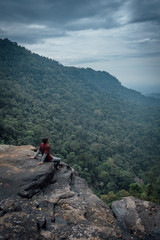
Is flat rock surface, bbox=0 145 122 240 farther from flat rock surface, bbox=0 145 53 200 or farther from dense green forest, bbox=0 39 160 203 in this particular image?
dense green forest, bbox=0 39 160 203

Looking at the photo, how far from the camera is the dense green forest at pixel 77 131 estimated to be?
35.5 meters

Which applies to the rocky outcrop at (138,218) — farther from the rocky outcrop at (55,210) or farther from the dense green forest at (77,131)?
the dense green forest at (77,131)

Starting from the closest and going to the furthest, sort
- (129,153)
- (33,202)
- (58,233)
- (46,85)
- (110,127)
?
1. (58,233)
2. (33,202)
3. (129,153)
4. (110,127)
5. (46,85)

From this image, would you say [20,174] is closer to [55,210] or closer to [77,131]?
[55,210]

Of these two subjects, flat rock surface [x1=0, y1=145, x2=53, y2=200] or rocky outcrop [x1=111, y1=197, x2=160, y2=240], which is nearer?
rocky outcrop [x1=111, y1=197, x2=160, y2=240]

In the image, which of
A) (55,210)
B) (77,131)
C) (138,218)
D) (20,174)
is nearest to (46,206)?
(55,210)

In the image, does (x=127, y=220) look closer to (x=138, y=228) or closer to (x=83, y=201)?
(x=138, y=228)

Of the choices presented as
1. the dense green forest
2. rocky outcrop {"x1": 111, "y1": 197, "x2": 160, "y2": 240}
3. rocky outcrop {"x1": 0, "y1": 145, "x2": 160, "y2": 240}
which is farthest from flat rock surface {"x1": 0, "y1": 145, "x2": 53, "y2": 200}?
the dense green forest

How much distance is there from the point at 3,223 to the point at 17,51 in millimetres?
141771

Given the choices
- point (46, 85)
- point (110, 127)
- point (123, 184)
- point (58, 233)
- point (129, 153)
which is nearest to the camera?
point (58, 233)

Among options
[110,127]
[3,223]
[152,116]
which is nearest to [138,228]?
[3,223]

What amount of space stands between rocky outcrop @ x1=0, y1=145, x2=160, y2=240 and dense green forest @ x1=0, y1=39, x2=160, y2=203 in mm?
11606

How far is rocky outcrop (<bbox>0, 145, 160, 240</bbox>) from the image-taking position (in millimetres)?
4655

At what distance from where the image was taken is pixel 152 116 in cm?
15712
